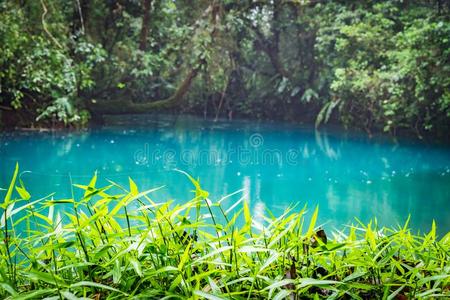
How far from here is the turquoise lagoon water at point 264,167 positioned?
366cm

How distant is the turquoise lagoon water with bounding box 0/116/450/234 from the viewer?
3660 millimetres

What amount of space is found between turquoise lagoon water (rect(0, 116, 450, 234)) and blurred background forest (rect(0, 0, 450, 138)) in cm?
74

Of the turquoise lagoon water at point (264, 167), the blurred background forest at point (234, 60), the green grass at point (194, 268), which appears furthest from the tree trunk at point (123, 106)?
the green grass at point (194, 268)

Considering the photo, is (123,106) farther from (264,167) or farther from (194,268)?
(194,268)

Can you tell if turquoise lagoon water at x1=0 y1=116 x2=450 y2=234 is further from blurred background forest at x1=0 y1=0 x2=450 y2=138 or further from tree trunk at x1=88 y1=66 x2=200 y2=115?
tree trunk at x1=88 y1=66 x2=200 y2=115

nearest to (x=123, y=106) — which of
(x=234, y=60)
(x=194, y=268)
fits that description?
(x=234, y=60)

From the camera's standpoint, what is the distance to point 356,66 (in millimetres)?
8844

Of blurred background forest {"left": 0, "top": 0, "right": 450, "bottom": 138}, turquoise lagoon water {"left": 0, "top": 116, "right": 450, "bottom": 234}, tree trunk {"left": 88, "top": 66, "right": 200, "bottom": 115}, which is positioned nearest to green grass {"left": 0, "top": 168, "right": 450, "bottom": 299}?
turquoise lagoon water {"left": 0, "top": 116, "right": 450, "bottom": 234}

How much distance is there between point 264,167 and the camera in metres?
5.40

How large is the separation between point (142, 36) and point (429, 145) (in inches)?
235

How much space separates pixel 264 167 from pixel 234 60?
741 centimetres

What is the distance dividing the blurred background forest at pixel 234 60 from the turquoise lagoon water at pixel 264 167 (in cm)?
74

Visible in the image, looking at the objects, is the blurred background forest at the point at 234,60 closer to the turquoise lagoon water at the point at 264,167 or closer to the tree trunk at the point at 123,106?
the tree trunk at the point at 123,106

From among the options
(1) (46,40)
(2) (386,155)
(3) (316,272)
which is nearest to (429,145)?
(2) (386,155)
